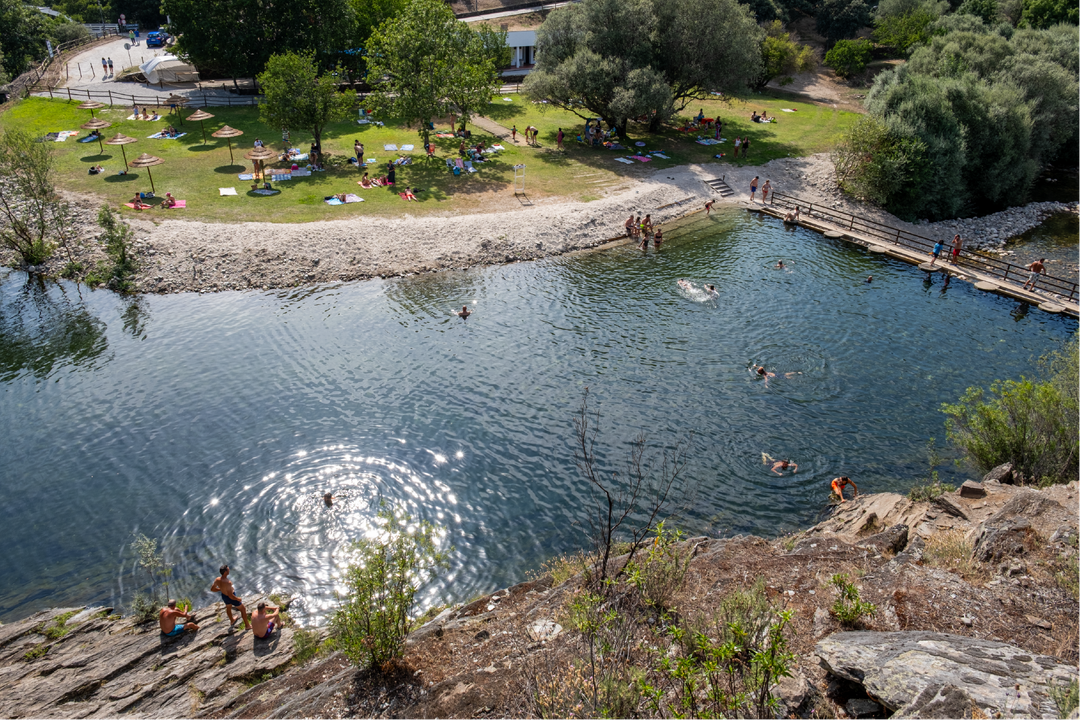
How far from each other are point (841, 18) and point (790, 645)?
98306 millimetres

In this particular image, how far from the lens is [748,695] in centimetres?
965

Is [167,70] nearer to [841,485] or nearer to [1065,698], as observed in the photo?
[841,485]

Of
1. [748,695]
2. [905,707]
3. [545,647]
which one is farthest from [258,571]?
[905,707]

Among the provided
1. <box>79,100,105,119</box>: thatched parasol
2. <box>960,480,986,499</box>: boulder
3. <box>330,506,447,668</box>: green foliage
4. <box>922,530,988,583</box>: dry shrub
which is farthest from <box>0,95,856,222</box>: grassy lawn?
<box>922,530,988,583</box>: dry shrub

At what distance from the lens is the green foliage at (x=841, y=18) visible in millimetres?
86625

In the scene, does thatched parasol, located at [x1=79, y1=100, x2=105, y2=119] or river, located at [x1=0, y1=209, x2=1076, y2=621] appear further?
thatched parasol, located at [x1=79, y1=100, x2=105, y2=119]

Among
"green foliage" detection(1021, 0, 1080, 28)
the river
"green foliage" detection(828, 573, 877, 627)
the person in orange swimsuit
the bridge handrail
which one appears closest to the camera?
"green foliage" detection(828, 573, 877, 627)

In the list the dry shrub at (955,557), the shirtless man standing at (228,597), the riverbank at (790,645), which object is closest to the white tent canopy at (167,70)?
the riverbank at (790,645)

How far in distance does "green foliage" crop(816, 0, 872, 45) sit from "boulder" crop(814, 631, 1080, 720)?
98213mm

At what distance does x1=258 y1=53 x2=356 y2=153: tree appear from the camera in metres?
47.1

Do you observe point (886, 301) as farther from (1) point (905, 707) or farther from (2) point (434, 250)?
(1) point (905, 707)

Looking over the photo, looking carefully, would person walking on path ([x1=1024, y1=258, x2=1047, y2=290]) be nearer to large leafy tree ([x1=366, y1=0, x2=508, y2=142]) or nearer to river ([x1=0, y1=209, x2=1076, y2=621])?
river ([x1=0, y1=209, x2=1076, y2=621])

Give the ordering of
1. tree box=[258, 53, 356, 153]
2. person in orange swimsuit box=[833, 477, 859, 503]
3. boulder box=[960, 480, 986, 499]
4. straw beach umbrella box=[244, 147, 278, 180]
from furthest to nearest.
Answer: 1. tree box=[258, 53, 356, 153]
2. straw beach umbrella box=[244, 147, 278, 180]
3. person in orange swimsuit box=[833, 477, 859, 503]
4. boulder box=[960, 480, 986, 499]

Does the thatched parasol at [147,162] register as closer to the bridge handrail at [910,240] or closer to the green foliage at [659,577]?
the green foliage at [659,577]
